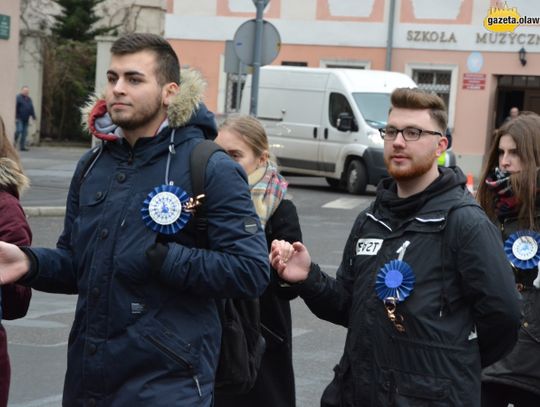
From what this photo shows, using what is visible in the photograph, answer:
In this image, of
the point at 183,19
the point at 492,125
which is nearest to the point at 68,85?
the point at 183,19

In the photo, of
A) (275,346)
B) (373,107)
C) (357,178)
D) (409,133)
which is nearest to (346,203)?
(357,178)

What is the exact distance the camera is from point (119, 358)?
3670mm

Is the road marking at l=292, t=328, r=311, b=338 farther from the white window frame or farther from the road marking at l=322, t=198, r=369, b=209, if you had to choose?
the white window frame

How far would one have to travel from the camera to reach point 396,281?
383 centimetres

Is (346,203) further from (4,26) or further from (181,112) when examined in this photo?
(181,112)

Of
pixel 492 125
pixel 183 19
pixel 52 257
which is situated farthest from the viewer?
pixel 183 19

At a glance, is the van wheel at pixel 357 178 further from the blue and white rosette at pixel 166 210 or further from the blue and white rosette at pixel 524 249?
the blue and white rosette at pixel 166 210

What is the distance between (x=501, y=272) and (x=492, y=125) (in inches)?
1227

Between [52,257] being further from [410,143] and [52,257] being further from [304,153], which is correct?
[304,153]

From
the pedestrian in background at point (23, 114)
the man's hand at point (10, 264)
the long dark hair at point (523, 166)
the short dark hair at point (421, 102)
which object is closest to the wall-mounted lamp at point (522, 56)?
the pedestrian in background at point (23, 114)

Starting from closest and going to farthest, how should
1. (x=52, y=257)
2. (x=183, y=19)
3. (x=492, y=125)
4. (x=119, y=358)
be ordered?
(x=119, y=358) < (x=52, y=257) < (x=492, y=125) < (x=183, y=19)

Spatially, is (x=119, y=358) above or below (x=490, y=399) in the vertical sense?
above

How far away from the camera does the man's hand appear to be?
3.86 m

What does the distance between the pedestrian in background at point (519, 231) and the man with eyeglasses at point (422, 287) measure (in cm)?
100
